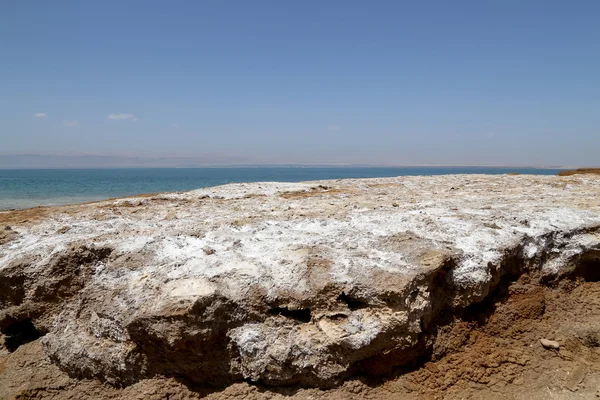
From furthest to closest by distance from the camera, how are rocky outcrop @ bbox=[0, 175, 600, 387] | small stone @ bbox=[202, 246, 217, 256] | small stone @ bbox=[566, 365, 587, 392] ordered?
small stone @ bbox=[202, 246, 217, 256]
small stone @ bbox=[566, 365, 587, 392]
rocky outcrop @ bbox=[0, 175, 600, 387]

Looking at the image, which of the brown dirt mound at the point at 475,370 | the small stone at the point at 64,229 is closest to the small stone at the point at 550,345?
the brown dirt mound at the point at 475,370

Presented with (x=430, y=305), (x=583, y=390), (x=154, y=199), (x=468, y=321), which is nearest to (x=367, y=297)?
(x=430, y=305)

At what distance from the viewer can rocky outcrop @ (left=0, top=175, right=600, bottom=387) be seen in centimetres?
408

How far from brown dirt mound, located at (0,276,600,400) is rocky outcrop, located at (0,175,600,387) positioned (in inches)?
6.6

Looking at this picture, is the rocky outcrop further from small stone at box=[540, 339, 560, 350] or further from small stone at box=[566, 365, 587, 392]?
small stone at box=[566, 365, 587, 392]

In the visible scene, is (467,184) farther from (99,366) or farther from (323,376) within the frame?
(99,366)

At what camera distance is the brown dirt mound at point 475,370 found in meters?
4.17

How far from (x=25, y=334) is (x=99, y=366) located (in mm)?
1845

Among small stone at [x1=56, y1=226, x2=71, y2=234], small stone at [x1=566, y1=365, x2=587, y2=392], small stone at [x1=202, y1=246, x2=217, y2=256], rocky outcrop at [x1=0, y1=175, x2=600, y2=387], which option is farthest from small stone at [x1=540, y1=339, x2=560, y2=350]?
small stone at [x1=56, y1=226, x2=71, y2=234]

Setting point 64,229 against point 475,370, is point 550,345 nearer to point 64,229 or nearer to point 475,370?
point 475,370

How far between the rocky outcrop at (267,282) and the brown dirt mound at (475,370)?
167 millimetres

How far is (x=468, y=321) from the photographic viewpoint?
477cm

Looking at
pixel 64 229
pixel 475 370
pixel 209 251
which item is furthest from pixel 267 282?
pixel 64 229

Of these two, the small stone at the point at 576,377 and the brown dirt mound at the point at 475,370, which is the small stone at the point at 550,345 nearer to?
the brown dirt mound at the point at 475,370
